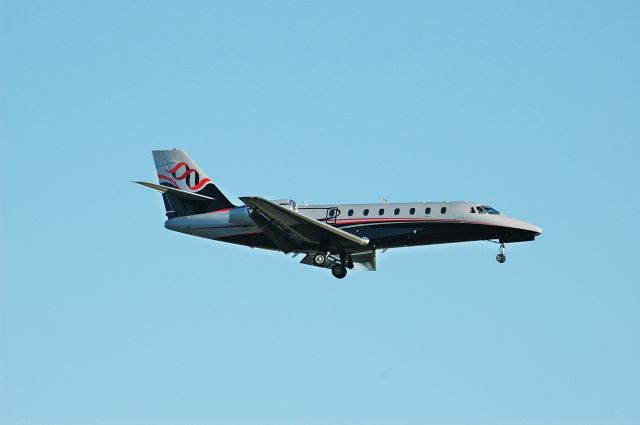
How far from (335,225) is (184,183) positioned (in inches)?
313

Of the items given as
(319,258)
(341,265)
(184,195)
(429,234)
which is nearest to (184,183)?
(184,195)

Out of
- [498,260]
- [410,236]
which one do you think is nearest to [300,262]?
[410,236]

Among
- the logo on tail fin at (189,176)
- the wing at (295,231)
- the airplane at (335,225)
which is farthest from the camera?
the logo on tail fin at (189,176)

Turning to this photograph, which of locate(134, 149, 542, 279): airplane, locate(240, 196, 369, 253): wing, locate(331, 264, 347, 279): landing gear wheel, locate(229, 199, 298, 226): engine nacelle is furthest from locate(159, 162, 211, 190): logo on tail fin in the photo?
locate(331, 264, 347, 279): landing gear wheel

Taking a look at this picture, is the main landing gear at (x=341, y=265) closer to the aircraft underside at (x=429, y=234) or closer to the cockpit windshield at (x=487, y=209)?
the aircraft underside at (x=429, y=234)

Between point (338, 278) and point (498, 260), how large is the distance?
713 cm

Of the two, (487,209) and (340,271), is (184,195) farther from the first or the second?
(487,209)

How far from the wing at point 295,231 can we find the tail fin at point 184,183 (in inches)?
139

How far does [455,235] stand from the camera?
4678cm

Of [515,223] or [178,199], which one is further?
[178,199]

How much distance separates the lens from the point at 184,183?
51.9m

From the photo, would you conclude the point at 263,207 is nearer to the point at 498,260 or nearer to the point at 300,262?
the point at 300,262

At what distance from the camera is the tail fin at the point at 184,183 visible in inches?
1984

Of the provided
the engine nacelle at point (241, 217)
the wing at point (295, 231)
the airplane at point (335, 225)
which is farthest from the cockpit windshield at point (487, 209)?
the engine nacelle at point (241, 217)
